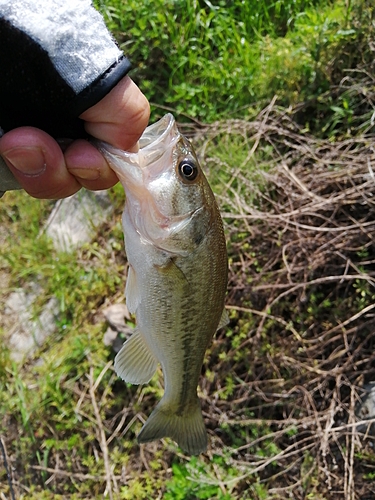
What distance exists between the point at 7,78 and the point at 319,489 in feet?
9.12

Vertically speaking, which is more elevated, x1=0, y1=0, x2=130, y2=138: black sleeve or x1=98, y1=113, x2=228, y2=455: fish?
x1=0, y1=0, x2=130, y2=138: black sleeve

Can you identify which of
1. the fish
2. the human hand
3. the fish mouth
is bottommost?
the fish

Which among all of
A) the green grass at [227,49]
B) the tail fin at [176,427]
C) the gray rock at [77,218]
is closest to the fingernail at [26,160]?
the tail fin at [176,427]

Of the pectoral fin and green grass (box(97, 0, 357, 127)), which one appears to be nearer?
the pectoral fin

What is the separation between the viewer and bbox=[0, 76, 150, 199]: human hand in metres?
1.53

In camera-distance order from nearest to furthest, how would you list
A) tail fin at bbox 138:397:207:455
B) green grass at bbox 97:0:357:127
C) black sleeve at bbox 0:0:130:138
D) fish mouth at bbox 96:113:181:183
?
1. black sleeve at bbox 0:0:130:138
2. fish mouth at bbox 96:113:181:183
3. tail fin at bbox 138:397:207:455
4. green grass at bbox 97:0:357:127

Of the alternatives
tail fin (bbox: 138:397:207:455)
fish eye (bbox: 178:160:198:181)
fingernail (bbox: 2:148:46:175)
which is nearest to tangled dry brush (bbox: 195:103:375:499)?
tail fin (bbox: 138:397:207:455)

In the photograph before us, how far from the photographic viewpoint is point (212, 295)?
6.34ft

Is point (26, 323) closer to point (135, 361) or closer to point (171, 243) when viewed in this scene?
point (135, 361)

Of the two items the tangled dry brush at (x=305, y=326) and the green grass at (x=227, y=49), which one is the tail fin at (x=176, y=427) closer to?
the tangled dry brush at (x=305, y=326)

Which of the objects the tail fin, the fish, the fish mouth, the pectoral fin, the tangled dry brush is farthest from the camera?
the tangled dry brush

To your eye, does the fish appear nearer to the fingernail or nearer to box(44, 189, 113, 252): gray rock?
the fingernail

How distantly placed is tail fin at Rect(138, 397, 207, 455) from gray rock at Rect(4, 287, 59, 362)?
1777mm

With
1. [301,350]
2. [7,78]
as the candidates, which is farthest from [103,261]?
[7,78]
